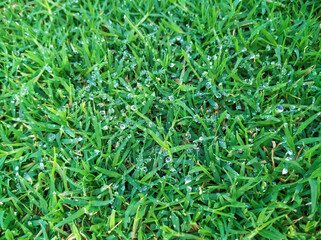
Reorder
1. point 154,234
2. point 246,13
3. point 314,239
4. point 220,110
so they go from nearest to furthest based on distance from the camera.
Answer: point 314,239 < point 154,234 < point 220,110 < point 246,13

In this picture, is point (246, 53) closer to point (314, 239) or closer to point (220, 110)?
point (220, 110)

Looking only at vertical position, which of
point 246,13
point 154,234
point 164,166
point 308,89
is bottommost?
point 154,234

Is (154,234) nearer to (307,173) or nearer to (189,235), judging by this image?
(189,235)

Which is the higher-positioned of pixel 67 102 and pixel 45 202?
pixel 67 102

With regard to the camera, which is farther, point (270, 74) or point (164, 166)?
point (270, 74)

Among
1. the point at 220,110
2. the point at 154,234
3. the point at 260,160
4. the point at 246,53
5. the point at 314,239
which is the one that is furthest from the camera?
the point at 246,53

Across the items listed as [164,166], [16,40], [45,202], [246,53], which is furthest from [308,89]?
[16,40]

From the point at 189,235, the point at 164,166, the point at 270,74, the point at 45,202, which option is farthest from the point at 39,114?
the point at 270,74
